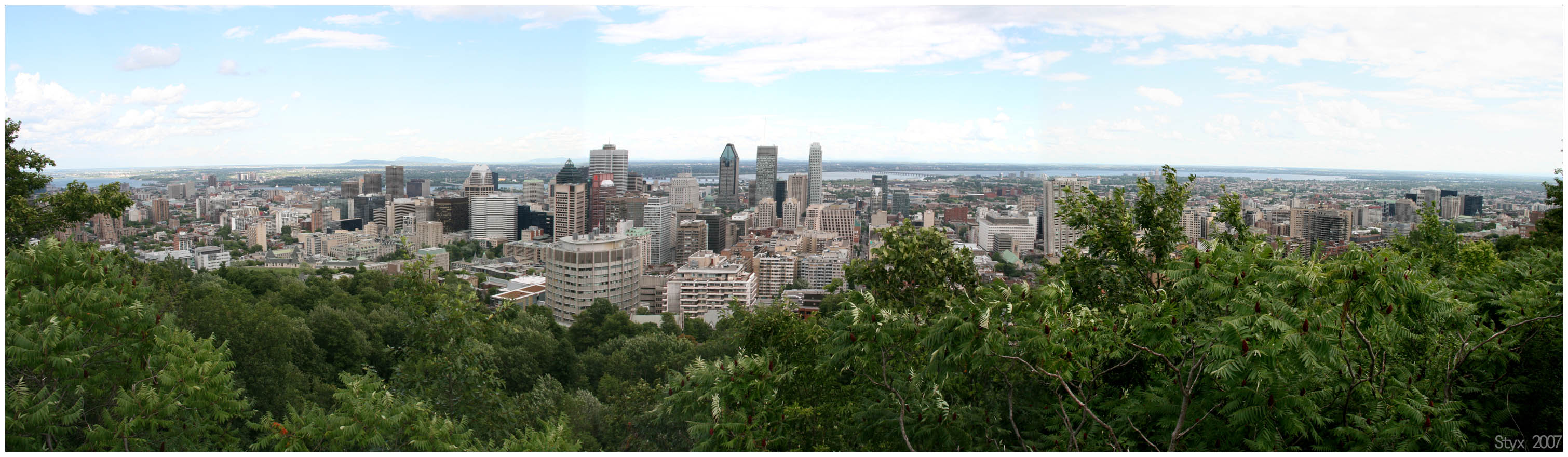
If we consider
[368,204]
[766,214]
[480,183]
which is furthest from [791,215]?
[368,204]

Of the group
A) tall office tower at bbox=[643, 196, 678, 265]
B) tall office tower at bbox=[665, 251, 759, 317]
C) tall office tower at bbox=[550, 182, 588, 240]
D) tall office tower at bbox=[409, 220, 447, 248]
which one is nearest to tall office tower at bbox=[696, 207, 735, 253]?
tall office tower at bbox=[643, 196, 678, 265]

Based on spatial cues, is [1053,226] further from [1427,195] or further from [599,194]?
[599,194]

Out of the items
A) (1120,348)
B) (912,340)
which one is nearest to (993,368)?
(912,340)

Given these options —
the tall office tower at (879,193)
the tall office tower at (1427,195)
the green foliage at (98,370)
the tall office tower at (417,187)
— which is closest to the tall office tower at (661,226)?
the tall office tower at (879,193)

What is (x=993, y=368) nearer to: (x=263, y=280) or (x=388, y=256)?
(x=263, y=280)

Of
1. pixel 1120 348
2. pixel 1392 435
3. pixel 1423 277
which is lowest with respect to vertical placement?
pixel 1392 435

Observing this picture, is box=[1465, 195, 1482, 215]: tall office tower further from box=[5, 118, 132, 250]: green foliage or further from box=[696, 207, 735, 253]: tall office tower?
box=[696, 207, 735, 253]: tall office tower

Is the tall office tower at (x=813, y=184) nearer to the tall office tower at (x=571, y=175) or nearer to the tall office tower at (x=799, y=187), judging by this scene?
the tall office tower at (x=799, y=187)
